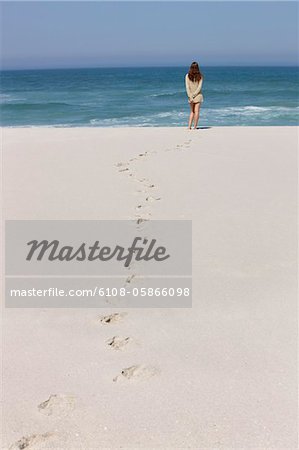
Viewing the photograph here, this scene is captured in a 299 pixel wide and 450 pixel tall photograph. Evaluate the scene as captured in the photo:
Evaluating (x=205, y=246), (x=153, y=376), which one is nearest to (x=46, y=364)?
(x=153, y=376)

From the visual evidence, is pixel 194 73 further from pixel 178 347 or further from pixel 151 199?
pixel 178 347

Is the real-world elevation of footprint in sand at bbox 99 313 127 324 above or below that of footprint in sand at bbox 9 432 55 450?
above

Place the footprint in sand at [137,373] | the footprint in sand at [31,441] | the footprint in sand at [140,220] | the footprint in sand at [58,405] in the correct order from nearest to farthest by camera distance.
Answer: the footprint in sand at [31,441]
the footprint in sand at [58,405]
the footprint in sand at [137,373]
the footprint in sand at [140,220]

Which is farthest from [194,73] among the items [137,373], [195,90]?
[137,373]

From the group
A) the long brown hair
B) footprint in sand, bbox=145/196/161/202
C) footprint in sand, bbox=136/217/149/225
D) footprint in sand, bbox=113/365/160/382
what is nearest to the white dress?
the long brown hair

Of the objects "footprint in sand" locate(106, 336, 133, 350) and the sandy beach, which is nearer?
the sandy beach

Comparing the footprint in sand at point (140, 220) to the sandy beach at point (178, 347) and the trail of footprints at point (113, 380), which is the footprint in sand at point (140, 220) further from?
the trail of footprints at point (113, 380)

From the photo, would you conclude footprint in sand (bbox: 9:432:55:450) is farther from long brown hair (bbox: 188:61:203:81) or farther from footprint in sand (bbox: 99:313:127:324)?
long brown hair (bbox: 188:61:203:81)

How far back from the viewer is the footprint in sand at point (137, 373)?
87.5 inches

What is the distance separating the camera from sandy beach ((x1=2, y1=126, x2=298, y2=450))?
6.38 feet

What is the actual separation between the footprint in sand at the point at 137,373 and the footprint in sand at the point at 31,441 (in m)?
0.40

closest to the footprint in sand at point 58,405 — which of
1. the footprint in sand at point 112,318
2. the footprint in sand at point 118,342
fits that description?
the footprint in sand at point 118,342

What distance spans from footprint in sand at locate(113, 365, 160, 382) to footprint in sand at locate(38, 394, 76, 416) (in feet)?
0.71

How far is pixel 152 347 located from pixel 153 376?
230 mm
